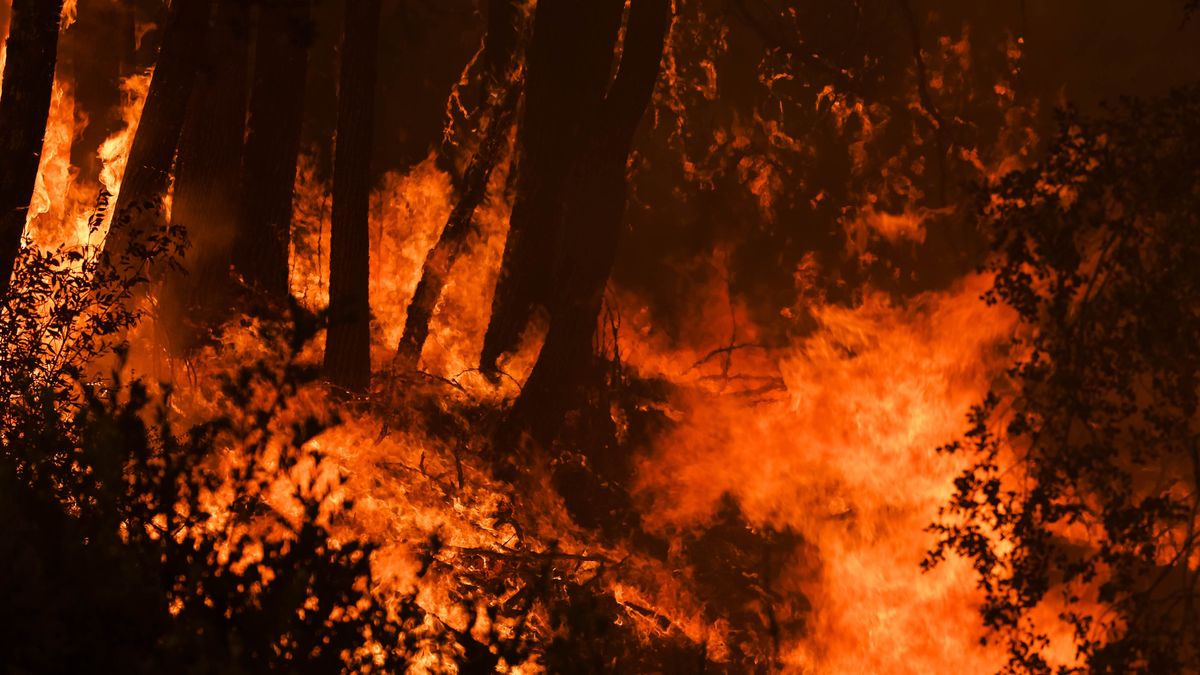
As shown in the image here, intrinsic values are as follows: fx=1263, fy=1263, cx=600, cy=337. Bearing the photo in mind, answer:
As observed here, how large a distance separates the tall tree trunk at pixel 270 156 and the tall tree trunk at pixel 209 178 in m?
0.27

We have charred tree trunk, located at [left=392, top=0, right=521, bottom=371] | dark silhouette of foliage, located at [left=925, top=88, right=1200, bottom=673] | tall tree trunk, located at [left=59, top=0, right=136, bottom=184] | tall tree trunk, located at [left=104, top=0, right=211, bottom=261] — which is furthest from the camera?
tall tree trunk, located at [left=59, top=0, right=136, bottom=184]

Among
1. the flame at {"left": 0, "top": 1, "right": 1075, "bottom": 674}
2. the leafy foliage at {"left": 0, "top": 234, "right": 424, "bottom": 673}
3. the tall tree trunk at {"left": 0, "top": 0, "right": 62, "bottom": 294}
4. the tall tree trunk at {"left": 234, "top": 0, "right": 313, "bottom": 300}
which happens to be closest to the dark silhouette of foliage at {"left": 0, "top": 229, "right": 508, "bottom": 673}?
the leafy foliage at {"left": 0, "top": 234, "right": 424, "bottom": 673}

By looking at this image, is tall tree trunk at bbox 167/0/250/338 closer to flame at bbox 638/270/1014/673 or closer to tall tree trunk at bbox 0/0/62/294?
tall tree trunk at bbox 0/0/62/294

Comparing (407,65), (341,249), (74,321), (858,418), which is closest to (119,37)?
(407,65)

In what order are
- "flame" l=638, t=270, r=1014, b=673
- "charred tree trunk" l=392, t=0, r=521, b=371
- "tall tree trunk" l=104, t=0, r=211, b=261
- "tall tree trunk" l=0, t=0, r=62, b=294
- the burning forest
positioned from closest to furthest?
"tall tree trunk" l=0, t=0, r=62, b=294
the burning forest
"tall tree trunk" l=104, t=0, r=211, b=261
"flame" l=638, t=270, r=1014, b=673
"charred tree trunk" l=392, t=0, r=521, b=371

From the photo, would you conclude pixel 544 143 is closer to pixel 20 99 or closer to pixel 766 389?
pixel 766 389

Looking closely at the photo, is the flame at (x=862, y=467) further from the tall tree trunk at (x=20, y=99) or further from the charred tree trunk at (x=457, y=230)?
the tall tree trunk at (x=20, y=99)

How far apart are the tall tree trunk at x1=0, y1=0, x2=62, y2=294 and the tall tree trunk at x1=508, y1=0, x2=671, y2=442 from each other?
217 inches

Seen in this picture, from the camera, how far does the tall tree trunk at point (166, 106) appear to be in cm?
1128

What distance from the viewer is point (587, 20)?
1338cm

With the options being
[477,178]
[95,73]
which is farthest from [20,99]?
[95,73]

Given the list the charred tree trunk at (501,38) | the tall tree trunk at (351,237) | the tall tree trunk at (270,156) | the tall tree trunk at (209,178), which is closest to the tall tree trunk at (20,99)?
the tall tree trunk at (209,178)

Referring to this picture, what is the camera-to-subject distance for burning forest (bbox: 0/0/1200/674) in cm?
1093

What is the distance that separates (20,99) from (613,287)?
8411 millimetres
